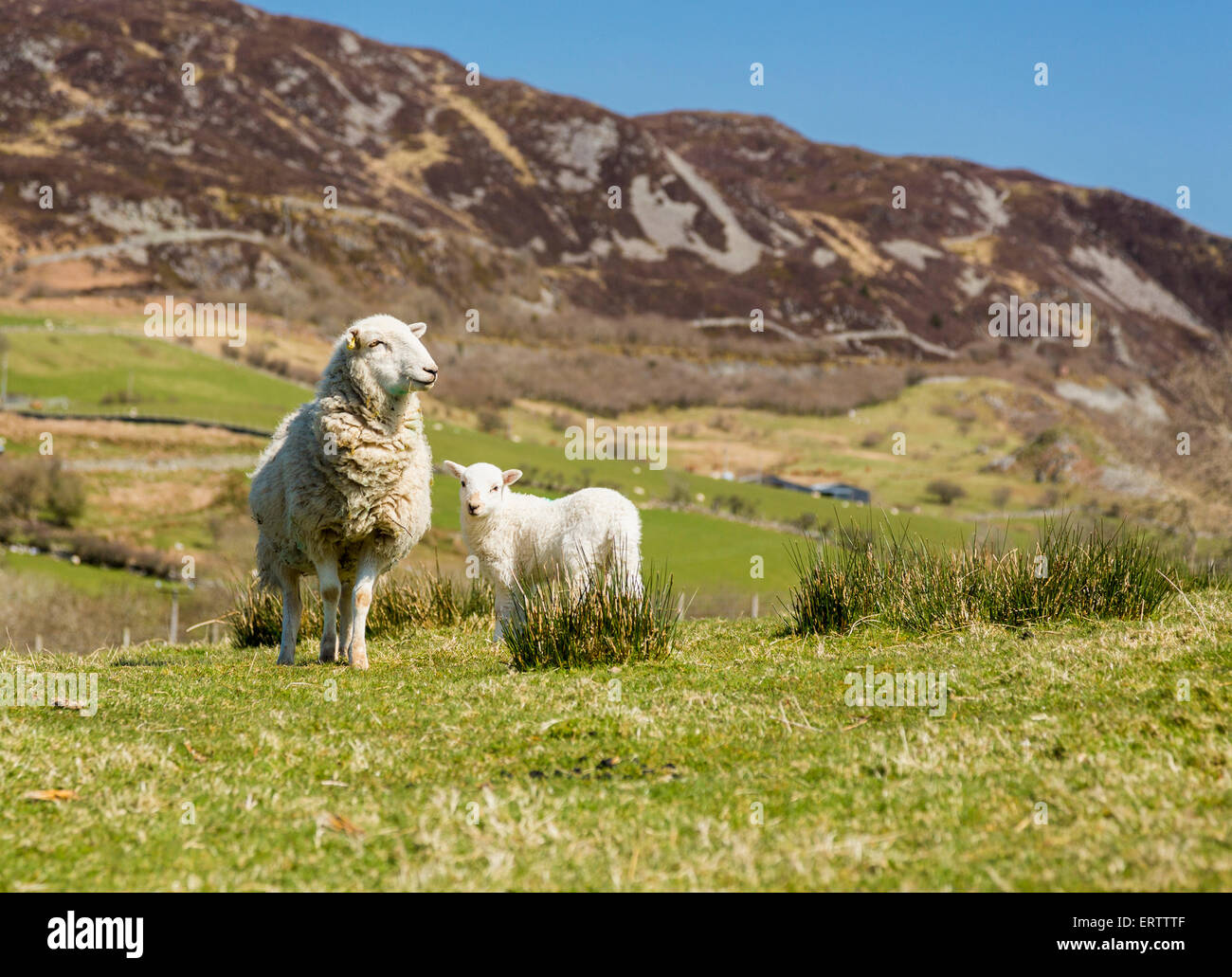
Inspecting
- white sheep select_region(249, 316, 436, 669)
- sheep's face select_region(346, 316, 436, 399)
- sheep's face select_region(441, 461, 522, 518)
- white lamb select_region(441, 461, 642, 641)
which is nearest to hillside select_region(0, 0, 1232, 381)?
sheep's face select_region(441, 461, 522, 518)

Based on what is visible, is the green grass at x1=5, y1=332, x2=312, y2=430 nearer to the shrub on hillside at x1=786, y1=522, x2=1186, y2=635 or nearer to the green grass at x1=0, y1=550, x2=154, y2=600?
the green grass at x1=0, y1=550, x2=154, y2=600

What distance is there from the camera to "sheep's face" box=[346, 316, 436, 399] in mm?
10422

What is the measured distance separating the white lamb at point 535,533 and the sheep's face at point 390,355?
153cm

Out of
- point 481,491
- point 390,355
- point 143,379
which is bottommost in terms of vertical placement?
point 481,491

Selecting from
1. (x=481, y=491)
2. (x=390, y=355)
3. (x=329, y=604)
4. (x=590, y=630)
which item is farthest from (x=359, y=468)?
(x=590, y=630)

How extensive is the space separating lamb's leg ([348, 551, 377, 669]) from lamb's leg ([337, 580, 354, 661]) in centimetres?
35

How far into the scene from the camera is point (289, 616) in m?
11.7

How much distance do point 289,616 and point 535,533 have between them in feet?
8.85

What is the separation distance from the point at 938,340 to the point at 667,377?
5253 cm

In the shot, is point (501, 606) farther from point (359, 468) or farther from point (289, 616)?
point (359, 468)

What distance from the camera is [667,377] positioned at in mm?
93688
